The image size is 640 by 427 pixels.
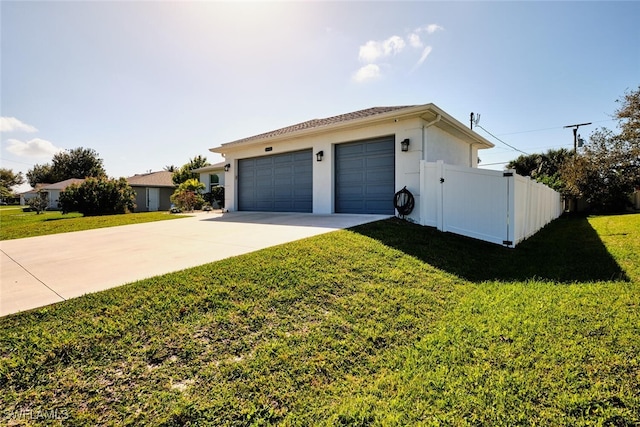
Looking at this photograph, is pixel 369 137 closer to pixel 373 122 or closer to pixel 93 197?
pixel 373 122

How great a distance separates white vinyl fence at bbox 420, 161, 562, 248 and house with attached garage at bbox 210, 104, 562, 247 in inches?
Answer: 0.8

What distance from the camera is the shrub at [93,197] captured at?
52.5 feet

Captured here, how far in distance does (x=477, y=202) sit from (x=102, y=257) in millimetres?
7626

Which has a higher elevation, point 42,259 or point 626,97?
point 626,97

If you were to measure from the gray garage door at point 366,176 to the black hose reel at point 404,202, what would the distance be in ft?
1.56

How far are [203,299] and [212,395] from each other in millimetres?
1303

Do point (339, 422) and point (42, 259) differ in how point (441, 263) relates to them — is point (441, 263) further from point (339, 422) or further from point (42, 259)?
point (42, 259)

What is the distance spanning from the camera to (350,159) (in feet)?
33.2

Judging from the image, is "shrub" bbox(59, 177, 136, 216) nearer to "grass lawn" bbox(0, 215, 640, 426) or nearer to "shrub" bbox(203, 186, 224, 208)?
"shrub" bbox(203, 186, 224, 208)

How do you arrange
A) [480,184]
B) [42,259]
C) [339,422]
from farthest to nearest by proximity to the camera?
1. [480,184]
2. [42,259]
3. [339,422]

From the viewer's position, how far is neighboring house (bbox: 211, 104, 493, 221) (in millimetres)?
8680

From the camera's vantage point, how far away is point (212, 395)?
207 cm

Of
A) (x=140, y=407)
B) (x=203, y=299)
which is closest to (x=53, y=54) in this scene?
(x=203, y=299)

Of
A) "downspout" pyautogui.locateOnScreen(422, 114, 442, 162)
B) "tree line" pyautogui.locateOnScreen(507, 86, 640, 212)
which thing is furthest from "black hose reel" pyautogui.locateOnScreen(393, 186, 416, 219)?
"tree line" pyautogui.locateOnScreen(507, 86, 640, 212)
